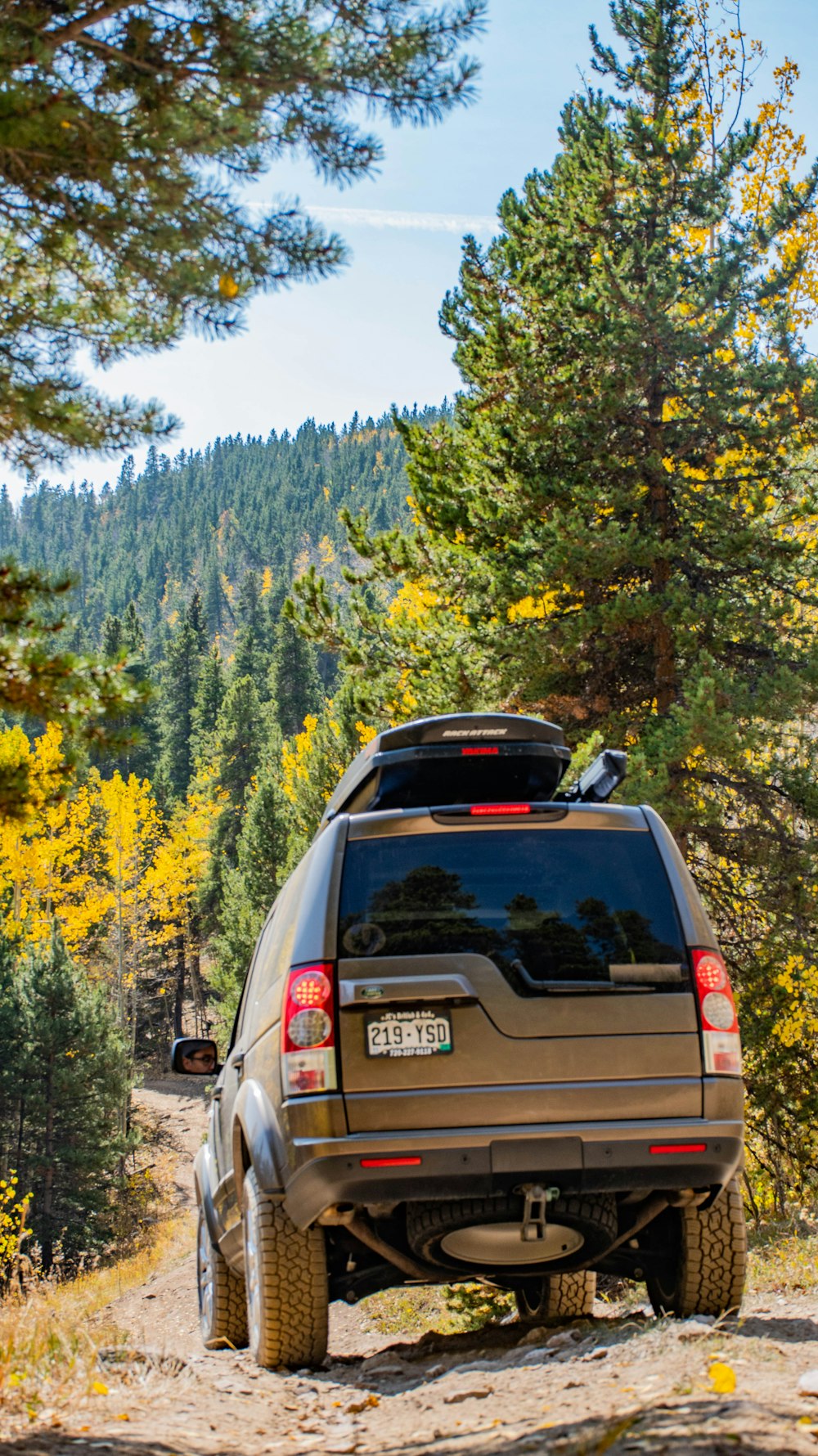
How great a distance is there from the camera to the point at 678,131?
15.3 metres

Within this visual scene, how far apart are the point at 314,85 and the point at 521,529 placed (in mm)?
10111

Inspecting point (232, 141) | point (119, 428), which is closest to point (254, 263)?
point (232, 141)

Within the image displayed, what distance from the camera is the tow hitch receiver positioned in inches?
179

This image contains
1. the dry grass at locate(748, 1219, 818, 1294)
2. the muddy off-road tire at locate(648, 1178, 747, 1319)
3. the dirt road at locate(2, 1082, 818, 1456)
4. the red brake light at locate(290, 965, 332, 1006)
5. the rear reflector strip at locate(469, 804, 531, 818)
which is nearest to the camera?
the dirt road at locate(2, 1082, 818, 1456)

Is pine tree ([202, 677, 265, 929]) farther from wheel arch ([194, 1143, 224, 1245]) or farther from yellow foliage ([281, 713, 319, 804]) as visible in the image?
wheel arch ([194, 1143, 224, 1245])

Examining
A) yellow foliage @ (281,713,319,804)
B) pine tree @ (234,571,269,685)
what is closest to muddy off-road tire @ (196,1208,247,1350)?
yellow foliage @ (281,713,319,804)

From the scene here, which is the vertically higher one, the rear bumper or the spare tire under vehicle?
the rear bumper

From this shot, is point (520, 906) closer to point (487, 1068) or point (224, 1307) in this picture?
point (487, 1068)

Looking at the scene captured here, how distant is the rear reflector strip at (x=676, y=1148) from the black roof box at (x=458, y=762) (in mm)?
1701

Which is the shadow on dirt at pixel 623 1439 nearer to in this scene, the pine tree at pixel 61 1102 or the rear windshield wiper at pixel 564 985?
the rear windshield wiper at pixel 564 985

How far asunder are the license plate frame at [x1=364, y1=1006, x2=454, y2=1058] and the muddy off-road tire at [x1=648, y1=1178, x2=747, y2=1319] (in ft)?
4.76

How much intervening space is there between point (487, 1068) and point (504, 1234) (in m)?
0.78

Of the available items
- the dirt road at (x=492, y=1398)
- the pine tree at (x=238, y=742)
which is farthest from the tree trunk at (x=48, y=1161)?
the pine tree at (x=238, y=742)

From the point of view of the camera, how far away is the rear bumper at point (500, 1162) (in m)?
4.41
